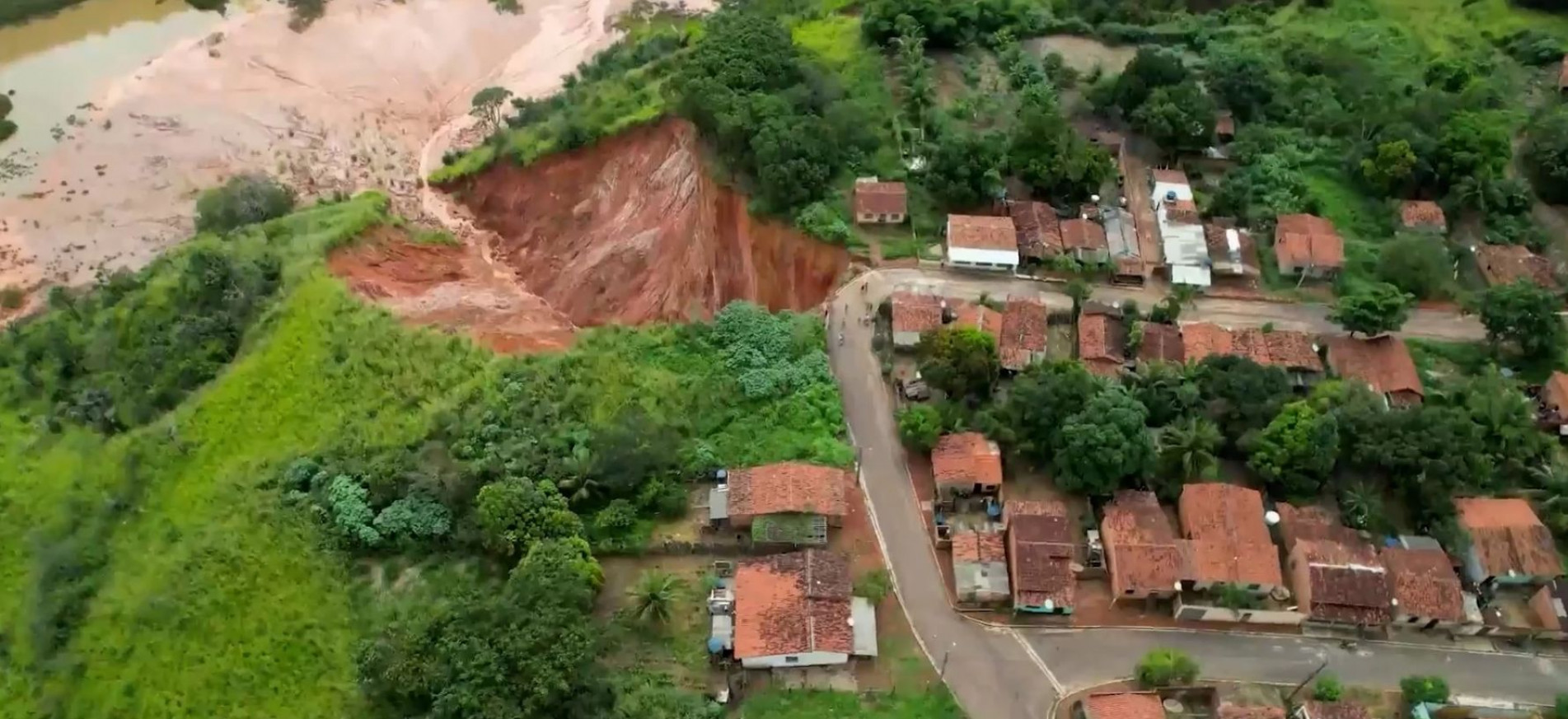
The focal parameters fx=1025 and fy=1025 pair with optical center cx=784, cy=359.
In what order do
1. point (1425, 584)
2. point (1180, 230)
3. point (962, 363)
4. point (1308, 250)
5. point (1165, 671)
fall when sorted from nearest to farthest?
point (1165, 671)
point (1425, 584)
point (962, 363)
point (1308, 250)
point (1180, 230)

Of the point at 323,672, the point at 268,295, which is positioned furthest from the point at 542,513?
the point at 268,295

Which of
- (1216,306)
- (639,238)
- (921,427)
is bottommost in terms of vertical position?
(921,427)

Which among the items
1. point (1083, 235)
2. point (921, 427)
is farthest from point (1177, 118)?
point (921, 427)

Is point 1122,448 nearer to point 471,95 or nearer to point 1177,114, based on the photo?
point 1177,114

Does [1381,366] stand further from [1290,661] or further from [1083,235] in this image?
[1290,661]

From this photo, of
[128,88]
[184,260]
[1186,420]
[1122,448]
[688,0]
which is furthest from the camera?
[688,0]

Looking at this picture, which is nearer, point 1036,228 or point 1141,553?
point 1141,553

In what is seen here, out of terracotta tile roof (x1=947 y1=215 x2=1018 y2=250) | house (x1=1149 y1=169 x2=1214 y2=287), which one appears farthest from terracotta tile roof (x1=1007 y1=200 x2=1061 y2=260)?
house (x1=1149 y1=169 x2=1214 y2=287)
